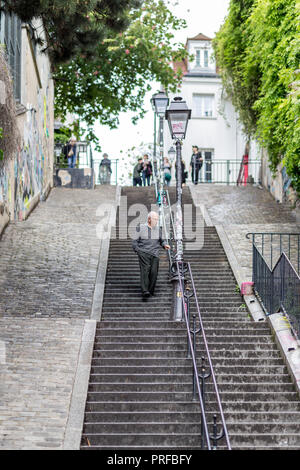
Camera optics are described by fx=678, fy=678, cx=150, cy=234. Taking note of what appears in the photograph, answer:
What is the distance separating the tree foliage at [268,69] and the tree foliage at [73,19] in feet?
11.7

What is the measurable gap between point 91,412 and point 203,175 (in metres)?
25.6

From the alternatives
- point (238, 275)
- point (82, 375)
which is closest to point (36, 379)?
point (82, 375)

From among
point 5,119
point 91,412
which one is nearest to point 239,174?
point 5,119

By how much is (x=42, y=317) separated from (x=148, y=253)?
2.30m

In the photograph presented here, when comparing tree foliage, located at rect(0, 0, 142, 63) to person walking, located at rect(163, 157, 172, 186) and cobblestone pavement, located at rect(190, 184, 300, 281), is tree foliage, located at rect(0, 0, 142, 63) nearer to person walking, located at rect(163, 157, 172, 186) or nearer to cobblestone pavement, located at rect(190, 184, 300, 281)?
cobblestone pavement, located at rect(190, 184, 300, 281)

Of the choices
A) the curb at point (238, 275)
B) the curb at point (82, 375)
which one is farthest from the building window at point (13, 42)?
the curb at point (82, 375)

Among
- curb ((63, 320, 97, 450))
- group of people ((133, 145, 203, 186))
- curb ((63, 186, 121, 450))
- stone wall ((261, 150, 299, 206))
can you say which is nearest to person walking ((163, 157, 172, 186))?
group of people ((133, 145, 203, 186))

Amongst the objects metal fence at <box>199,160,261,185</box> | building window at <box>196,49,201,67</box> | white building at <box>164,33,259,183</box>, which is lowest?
metal fence at <box>199,160,261,185</box>

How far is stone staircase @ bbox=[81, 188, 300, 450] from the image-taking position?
27.7 feet

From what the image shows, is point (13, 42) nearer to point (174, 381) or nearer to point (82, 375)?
point (82, 375)

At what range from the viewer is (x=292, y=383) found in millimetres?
9578

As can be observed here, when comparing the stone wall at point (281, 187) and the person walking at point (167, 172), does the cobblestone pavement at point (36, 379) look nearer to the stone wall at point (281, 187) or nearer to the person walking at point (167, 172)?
the stone wall at point (281, 187)

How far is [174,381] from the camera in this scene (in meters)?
9.62

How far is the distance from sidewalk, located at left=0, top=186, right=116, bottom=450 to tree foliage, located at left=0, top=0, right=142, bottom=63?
4308mm
